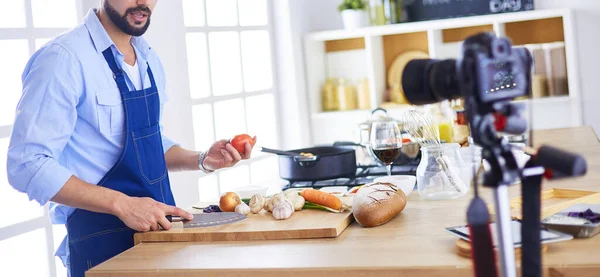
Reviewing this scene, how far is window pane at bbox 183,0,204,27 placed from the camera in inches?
165

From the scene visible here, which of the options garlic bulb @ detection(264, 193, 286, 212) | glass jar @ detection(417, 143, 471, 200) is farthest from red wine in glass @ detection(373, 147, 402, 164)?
garlic bulb @ detection(264, 193, 286, 212)

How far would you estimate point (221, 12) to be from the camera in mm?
4605

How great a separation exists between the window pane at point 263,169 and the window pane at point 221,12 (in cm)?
90

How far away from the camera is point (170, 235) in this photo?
7.03 feet

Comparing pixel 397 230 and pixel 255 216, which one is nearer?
pixel 397 230

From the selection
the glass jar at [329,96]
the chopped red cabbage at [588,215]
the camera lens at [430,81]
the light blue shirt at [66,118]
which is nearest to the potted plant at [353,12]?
the glass jar at [329,96]

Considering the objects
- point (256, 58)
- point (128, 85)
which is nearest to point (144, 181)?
point (128, 85)

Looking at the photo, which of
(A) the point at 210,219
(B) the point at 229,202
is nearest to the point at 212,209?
(B) the point at 229,202

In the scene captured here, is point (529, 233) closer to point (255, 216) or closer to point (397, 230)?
point (397, 230)

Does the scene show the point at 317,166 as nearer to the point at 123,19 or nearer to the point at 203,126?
the point at 123,19

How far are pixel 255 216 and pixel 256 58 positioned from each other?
9.36 ft

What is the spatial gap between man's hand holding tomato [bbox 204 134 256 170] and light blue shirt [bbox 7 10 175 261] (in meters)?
0.34

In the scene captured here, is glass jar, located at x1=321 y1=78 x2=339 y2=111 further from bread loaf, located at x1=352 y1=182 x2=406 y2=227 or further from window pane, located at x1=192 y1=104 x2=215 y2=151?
bread loaf, located at x1=352 y1=182 x2=406 y2=227

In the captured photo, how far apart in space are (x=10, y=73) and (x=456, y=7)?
3.27 metres
